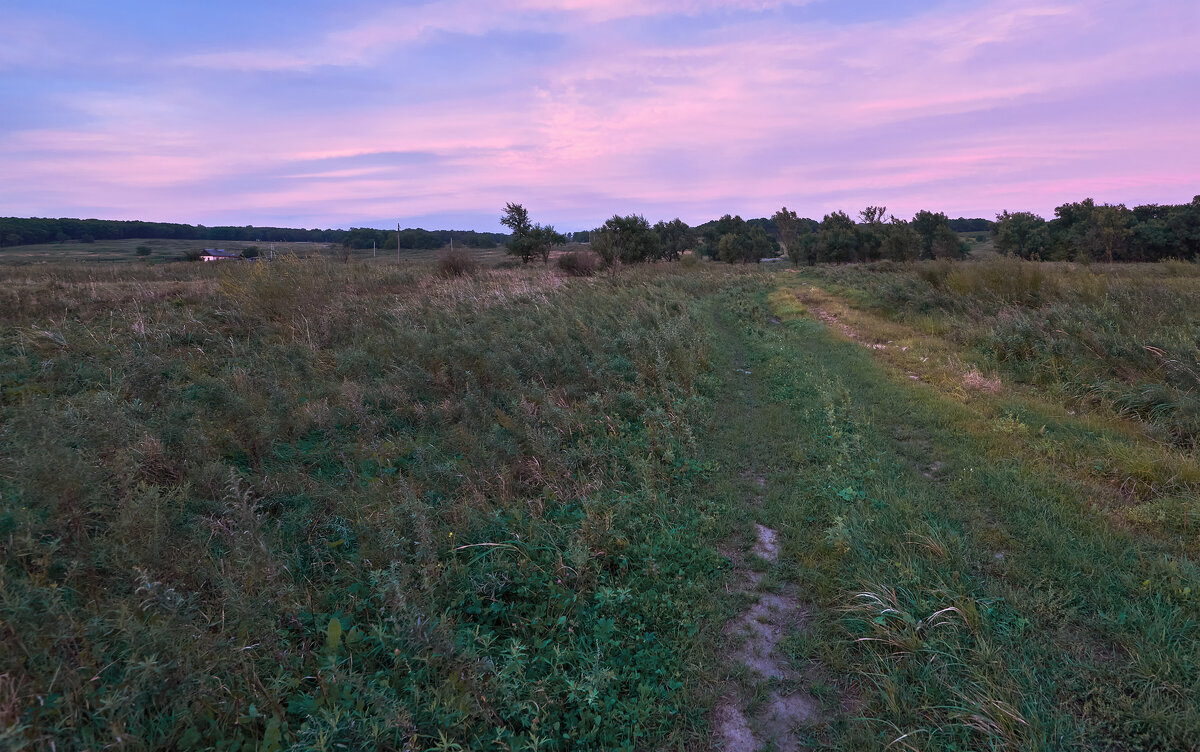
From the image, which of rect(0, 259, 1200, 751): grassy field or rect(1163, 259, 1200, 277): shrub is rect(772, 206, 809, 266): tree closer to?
rect(1163, 259, 1200, 277): shrub

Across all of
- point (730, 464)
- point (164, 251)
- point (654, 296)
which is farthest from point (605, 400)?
point (164, 251)

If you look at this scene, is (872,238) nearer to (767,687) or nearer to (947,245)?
(947,245)

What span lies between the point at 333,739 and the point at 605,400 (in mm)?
5498

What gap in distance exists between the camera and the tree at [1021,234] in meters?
51.2

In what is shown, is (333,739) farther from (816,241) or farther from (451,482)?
(816,241)

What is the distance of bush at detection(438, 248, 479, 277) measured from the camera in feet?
84.7

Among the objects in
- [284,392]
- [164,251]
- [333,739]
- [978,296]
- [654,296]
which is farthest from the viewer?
[164,251]

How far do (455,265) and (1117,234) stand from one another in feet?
184

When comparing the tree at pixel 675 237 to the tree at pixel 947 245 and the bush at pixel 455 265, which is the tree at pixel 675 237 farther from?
the bush at pixel 455 265

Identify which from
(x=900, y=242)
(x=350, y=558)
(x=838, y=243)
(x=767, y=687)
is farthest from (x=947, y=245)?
(x=350, y=558)

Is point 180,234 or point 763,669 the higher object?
point 180,234

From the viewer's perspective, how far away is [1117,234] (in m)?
43.9

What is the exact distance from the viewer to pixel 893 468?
18.5 feet

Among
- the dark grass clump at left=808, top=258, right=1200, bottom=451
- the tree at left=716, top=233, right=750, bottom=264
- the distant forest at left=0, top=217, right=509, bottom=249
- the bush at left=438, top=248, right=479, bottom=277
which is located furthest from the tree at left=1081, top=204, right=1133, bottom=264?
the distant forest at left=0, top=217, right=509, bottom=249
